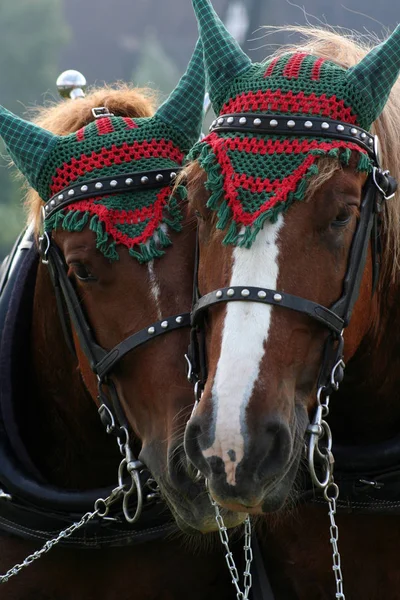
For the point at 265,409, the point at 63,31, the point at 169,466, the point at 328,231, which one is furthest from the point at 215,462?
the point at 63,31

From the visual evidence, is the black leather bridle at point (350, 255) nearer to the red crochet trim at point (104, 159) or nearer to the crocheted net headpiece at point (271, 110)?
the crocheted net headpiece at point (271, 110)

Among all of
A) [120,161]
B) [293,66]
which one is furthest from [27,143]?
[293,66]

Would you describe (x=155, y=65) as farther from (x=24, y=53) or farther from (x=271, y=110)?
(x=271, y=110)

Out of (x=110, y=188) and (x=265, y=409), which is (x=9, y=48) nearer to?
(x=110, y=188)

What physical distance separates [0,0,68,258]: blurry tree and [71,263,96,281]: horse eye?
3.13m

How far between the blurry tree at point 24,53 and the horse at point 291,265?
3.24m

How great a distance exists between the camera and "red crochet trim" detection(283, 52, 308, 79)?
235 cm

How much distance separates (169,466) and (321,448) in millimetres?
356

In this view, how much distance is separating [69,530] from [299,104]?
4.34ft

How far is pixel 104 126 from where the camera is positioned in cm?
268

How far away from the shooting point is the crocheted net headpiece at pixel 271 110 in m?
2.19

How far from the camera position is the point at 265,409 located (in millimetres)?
2035

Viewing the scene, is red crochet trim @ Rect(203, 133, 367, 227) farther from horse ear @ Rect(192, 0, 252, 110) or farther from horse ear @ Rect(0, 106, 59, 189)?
horse ear @ Rect(0, 106, 59, 189)

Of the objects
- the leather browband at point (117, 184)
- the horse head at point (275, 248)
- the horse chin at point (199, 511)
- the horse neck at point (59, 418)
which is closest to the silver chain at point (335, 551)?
the horse chin at point (199, 511)
